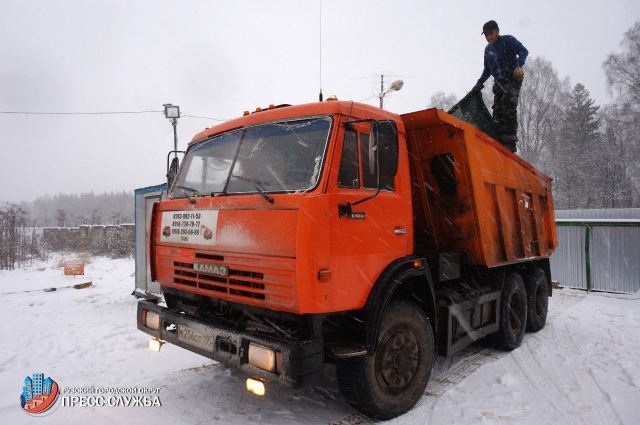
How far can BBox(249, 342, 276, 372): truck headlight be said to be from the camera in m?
2.79

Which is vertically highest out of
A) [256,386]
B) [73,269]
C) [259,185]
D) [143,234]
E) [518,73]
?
[518,73]

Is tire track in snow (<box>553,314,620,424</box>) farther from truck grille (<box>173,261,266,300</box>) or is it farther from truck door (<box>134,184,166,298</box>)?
truck door (<box>134,184,166,298</box>)

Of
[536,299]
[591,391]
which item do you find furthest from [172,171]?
[536,299]

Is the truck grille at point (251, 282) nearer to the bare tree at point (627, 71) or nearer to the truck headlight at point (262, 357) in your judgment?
the truck headlight at point (262, 357)

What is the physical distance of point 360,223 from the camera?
3.20 metres

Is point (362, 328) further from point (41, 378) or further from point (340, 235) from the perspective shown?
point (41, 378)

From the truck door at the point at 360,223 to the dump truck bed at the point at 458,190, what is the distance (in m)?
0.83

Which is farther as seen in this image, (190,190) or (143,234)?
(143,234)

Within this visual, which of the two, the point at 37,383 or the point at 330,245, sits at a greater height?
the point at 330,245

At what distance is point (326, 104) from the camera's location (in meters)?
3.32

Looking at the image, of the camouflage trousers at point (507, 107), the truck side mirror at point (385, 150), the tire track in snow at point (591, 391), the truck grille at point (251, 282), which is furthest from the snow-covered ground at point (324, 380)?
the camouflage trousers at point (507, 107)

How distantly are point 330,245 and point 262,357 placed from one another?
3.07ft

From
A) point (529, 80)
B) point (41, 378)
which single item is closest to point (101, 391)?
point (41, 378)

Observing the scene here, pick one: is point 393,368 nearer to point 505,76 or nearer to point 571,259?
point 505,76
